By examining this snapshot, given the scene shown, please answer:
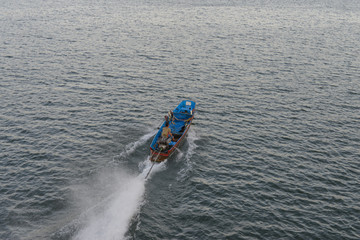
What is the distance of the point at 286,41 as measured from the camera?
3228 inches

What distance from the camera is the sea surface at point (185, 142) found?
87.5 ft

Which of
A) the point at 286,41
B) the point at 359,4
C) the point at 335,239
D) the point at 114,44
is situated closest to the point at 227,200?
the point at 335,239

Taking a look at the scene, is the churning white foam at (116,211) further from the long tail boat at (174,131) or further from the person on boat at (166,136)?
the person on boat at (166,136)

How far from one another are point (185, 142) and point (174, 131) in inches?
83.4

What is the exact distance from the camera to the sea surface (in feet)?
87.5

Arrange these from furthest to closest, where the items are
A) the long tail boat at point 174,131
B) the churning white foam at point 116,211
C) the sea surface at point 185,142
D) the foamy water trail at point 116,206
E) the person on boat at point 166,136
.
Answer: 1. the person on boat at point 166,136
2. the long tail boat at point 174,131
3. the sea surface at point 185,142
4. the foamy water trail at point 116,206
5. the churning white foam at point 116,211

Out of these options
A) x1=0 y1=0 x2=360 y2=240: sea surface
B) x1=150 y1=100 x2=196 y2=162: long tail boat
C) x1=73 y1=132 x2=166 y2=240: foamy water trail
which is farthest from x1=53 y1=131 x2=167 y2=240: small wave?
x1=150 y1=100 x2=196 y2=162: long tail boat

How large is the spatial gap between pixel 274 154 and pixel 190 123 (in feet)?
39.0

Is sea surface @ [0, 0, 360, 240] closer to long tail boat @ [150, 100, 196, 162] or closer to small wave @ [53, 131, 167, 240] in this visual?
small wave @ [53, 131, 167, 240]

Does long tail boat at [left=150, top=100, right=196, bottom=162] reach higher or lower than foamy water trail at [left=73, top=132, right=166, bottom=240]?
higher

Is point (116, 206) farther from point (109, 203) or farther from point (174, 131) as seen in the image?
point (174, 131)

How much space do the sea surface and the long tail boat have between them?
1.20 metres

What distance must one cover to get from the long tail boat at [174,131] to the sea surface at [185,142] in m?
1.20

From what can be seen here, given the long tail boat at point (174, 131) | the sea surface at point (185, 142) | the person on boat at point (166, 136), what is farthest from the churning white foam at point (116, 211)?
the person on boat at point (166, 136)
